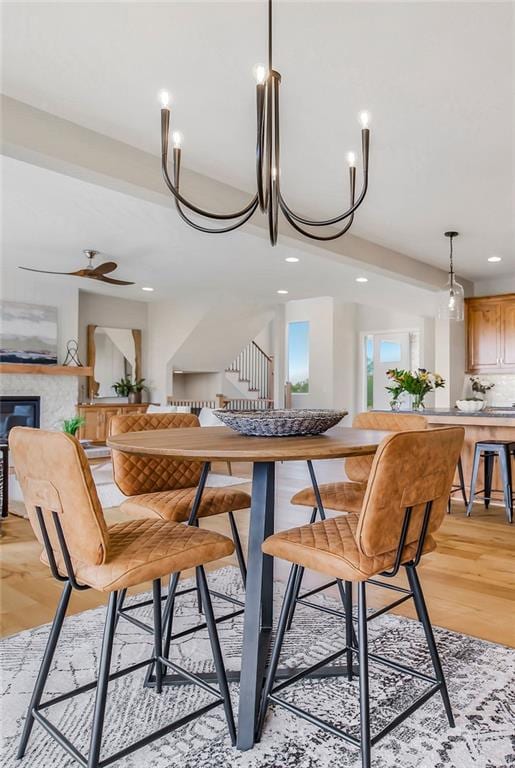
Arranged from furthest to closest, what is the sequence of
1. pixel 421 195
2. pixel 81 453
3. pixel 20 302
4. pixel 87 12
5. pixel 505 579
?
1. pixel 20 302
2. pixel 421 195
3. pixel 505 579
4. pixel 87 12
5. pixel 81 453

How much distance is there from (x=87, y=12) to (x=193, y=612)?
256cm

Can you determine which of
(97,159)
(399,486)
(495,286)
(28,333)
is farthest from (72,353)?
(399,486)

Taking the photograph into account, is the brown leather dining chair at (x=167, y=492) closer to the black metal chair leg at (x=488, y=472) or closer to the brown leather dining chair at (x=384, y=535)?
the brown leather dining chair at (x=384, y=535)

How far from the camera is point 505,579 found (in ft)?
9.64

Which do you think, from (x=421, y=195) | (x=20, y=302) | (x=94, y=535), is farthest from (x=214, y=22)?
(x=20, y=302)

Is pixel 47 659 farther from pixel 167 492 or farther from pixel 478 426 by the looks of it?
pixel 478 426

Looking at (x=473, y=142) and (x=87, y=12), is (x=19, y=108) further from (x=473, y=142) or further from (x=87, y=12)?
(x=473, y=142)

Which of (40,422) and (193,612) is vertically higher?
(40,422)

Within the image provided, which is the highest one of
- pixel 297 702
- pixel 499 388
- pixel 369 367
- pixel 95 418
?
pixel 369 367

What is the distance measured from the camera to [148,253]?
19.1ft

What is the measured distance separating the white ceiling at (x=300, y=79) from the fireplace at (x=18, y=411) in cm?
489

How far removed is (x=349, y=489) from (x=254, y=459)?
1.04 meters

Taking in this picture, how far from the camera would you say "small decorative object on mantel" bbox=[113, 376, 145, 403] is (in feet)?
28.7

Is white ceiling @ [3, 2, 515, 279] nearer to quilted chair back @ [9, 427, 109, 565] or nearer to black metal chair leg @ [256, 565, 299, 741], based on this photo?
quilted chair back @ [9, 427, 109, 565]
